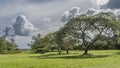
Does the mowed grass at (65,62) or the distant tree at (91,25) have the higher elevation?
the distant tree at (91,25)

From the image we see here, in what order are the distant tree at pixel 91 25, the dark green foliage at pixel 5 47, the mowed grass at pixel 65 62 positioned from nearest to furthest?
the mowed grass at pixel 65 62, the distant tree at pixel 91 25, the dark green foliage at pixel 5 47

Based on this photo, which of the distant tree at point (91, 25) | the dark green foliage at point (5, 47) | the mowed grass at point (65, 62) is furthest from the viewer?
the dark green foliage at point (5, 47)

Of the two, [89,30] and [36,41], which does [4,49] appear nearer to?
[36,41]

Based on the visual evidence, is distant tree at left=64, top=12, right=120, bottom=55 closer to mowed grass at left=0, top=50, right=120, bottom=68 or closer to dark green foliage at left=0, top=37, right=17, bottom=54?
mowed grass at left=0, top=50, right=120, bottom=68

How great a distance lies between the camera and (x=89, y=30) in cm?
7569

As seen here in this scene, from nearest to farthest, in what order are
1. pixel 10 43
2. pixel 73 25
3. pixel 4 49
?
1. pixel 73 25
2. pixel 4 49
3. pixel 10 43

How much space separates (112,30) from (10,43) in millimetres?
105624

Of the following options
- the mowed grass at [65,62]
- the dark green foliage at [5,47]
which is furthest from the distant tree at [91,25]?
the dark green foliage at [5,47]

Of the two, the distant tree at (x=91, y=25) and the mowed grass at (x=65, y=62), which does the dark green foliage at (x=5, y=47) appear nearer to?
the distant tree at (x=91, y=25)

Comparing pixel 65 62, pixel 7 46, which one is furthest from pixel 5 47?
pixel 65 62

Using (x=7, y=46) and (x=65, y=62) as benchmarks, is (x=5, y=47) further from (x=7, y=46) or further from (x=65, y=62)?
(x=65, y=62)

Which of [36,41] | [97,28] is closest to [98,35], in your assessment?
[97,28]

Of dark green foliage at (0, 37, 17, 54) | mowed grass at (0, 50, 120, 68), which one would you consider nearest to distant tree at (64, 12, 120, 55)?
mowed grass at (0, 50, 120, 68)

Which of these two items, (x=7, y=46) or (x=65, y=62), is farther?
(x=7, y=46)
